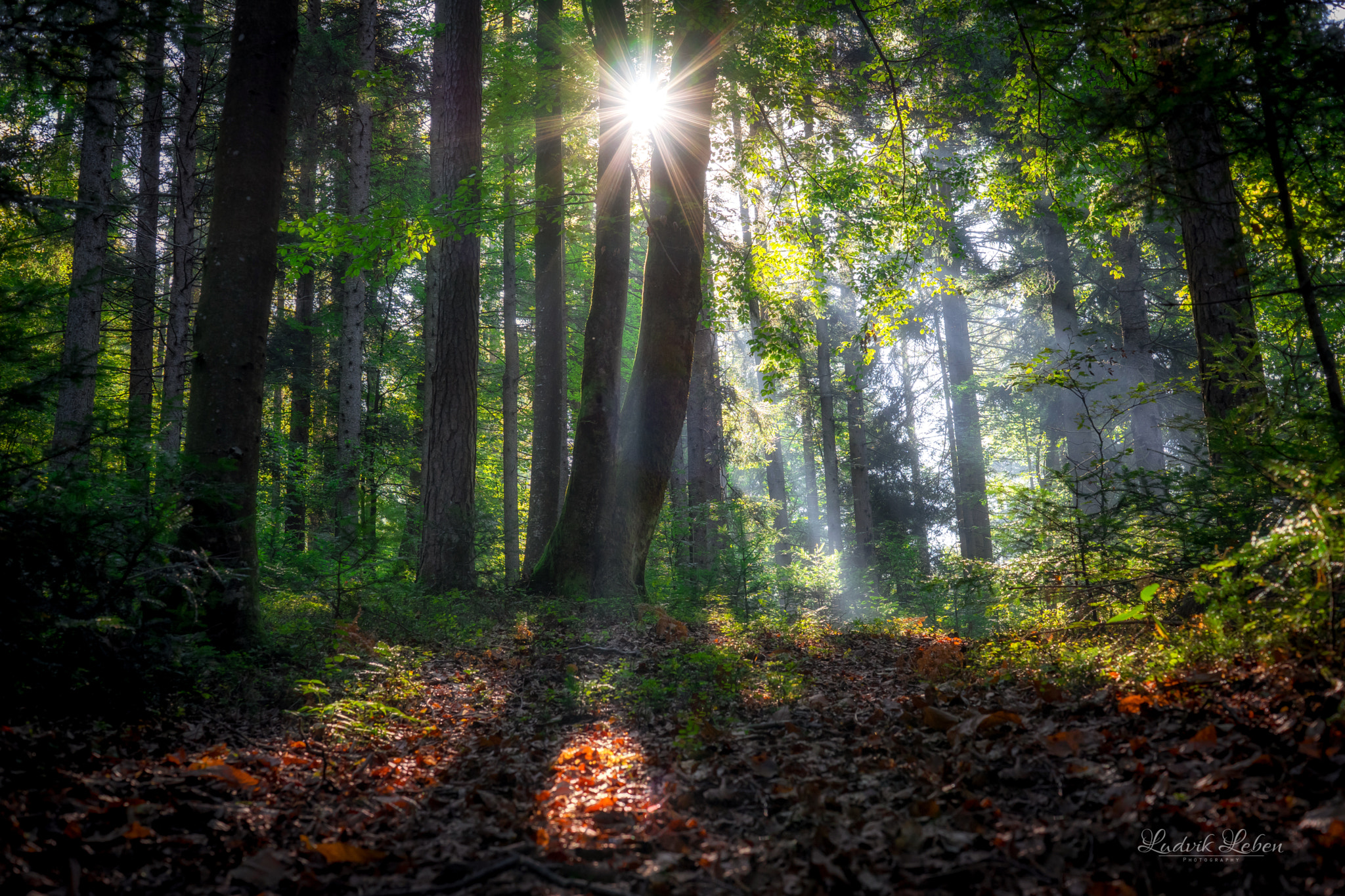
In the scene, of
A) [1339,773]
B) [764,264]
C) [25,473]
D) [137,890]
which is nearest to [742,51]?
[764,264]

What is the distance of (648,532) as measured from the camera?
9.84m

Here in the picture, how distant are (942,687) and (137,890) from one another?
4223 millimetres

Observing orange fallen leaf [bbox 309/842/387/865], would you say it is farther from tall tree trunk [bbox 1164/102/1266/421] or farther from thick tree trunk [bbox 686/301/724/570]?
thick tree trunk [bbox 686/301/724/570]

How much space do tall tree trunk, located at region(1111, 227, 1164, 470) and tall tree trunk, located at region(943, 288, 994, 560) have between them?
365 centimetres

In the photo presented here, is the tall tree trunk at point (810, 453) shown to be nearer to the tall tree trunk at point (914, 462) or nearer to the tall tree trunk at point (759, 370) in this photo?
the tall tree trunk at point (759, 370)

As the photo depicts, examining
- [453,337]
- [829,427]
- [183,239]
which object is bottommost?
[453,337]

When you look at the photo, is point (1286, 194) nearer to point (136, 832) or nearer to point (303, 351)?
point (136, 832)

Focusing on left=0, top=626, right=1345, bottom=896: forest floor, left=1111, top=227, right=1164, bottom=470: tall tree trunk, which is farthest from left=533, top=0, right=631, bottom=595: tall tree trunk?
left=1111, top=227, right=1164, bottom=470: tall tree trunk

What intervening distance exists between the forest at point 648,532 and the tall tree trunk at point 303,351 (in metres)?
0.41

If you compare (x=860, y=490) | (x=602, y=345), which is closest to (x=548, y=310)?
(x=602, y=345)

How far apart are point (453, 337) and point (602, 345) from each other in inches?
84.0

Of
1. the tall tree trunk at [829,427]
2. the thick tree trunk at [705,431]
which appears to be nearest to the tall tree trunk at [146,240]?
the thick tree trunk at [705,431]

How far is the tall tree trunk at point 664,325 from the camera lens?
370 inches

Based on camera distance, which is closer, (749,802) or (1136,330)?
(749,802)
